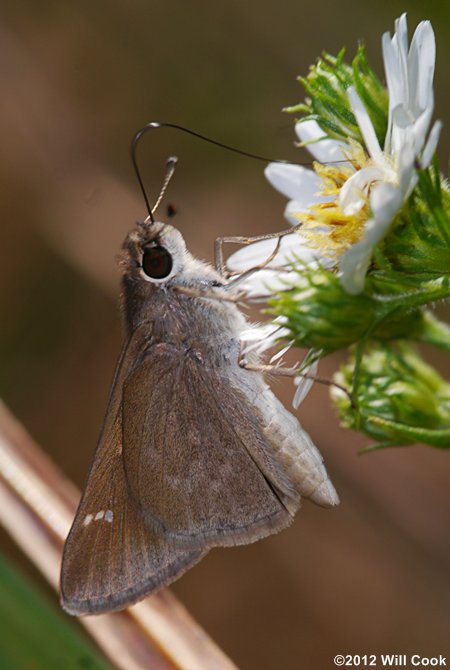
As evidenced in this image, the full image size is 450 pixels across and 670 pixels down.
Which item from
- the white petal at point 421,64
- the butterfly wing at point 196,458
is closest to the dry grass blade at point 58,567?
the butterfly wing at point 196,458

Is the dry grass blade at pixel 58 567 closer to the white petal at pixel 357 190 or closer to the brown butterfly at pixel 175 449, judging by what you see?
the brown butterfly at pixel 175 449

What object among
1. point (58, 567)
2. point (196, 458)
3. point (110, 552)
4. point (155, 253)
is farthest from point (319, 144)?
point (58, 567)

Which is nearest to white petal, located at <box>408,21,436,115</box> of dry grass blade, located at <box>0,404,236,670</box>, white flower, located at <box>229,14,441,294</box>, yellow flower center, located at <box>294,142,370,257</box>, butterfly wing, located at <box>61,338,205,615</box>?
white flower, located at <box>229,14,441,294</box>

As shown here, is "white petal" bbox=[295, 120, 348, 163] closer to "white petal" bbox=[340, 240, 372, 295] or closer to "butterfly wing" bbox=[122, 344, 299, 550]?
"white petal" bbox=[340, 240, 372, 295]

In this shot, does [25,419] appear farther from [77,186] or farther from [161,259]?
[161,259]

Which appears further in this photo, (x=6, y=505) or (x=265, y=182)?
(x=265, y=182)

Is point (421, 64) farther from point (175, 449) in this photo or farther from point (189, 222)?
point (189, 222)

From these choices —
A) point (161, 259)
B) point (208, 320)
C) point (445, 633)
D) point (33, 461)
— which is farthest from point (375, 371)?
point (445, 633)
